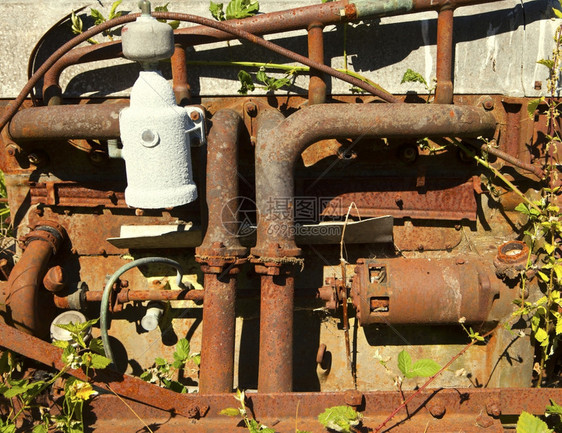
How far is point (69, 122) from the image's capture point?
2902 millimetres

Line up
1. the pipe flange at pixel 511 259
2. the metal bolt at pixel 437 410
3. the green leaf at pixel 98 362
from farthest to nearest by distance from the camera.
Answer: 1. the pipe flange at pixel 511 259
2. the metal bolt at pixel 437 410
3. the green leaf at pixel 98 362

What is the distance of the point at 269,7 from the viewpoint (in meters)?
3.27

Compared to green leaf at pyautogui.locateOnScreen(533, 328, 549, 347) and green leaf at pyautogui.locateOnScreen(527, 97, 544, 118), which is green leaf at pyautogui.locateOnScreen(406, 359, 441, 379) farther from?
green leaf at pyautogui.locateOnScreen(527, 97, 544, 118)

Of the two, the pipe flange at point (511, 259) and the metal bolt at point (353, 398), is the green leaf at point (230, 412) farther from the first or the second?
the pipe flange at point (511, 259)

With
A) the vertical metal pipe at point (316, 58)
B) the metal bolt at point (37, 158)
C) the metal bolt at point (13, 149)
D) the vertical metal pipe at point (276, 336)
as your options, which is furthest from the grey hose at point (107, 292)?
the vertical metal pipe at point (316, 58)

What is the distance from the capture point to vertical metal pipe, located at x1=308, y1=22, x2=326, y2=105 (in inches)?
120

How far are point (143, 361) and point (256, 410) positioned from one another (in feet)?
3.51

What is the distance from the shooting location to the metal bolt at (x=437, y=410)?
2650 mm

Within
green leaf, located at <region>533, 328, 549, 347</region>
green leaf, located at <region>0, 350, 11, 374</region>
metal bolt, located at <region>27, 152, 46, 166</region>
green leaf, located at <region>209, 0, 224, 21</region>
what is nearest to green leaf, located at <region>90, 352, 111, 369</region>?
green leaf, located at <region>0, 350, 11, 374</region>

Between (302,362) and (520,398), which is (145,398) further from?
(520,398)

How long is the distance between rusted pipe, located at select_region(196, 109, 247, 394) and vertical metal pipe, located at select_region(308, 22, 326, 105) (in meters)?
0.51

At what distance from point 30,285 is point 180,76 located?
141 cm

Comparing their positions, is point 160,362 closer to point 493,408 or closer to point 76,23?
point 493,408

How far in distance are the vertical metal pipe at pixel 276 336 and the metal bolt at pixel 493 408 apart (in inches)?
38.4
